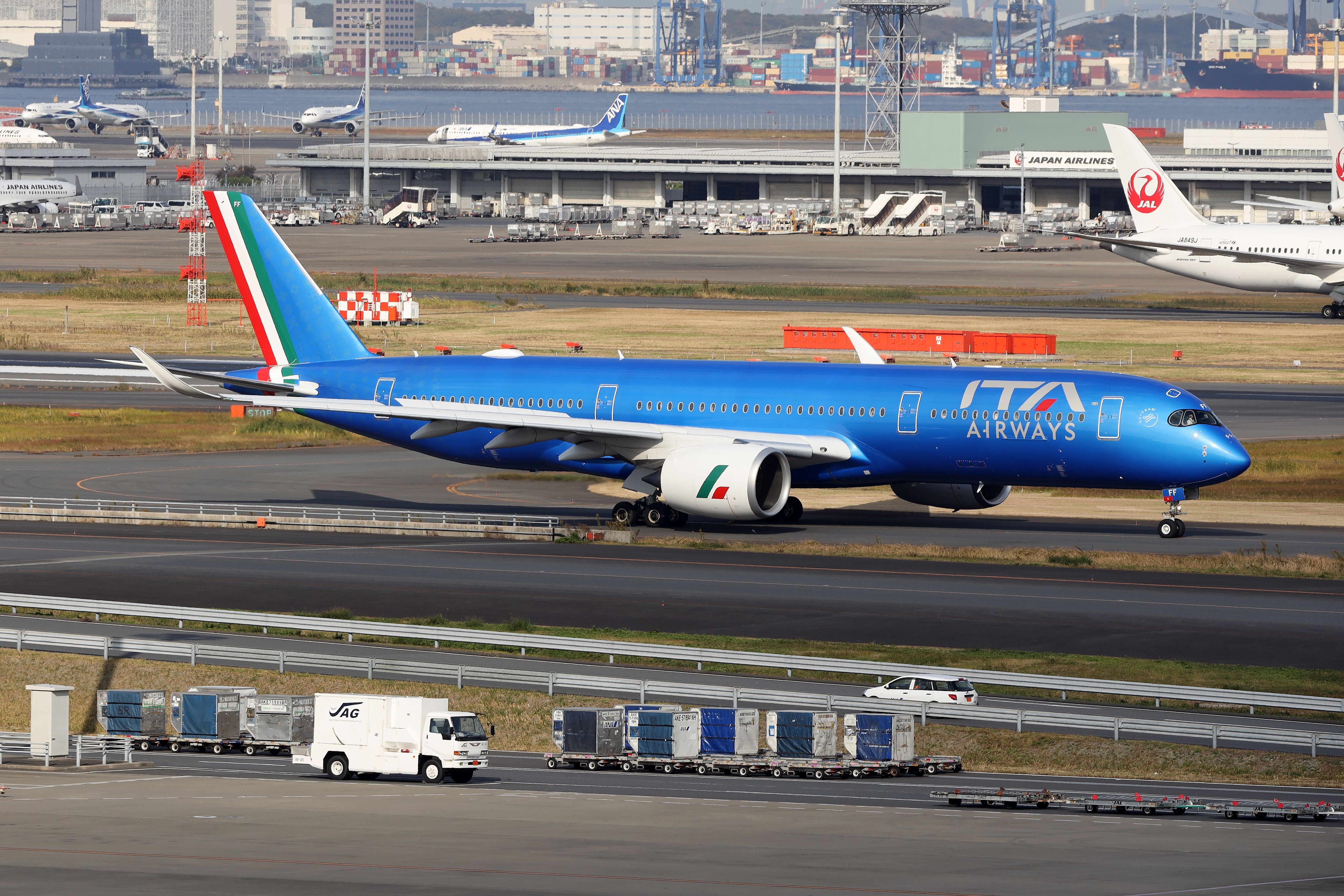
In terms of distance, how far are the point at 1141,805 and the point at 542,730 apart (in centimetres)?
1457

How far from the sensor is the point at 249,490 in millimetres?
69062

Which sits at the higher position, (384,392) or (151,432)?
(384,392)

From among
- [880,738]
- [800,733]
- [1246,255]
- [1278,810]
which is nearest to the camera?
[1278,810]

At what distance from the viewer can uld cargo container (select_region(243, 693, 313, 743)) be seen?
4056cm

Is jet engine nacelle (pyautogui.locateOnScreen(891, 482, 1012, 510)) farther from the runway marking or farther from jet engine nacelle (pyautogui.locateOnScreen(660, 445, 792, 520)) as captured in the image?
the runway marking

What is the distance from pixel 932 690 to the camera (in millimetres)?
39344

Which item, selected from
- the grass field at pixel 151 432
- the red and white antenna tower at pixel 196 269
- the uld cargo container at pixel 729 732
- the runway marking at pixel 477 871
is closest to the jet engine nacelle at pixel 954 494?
the uld cargo container at pixel 729 732

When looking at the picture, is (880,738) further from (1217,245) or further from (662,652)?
(1217,245)

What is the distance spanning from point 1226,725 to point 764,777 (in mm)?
9640

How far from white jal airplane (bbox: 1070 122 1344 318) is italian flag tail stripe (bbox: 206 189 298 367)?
65953 mm

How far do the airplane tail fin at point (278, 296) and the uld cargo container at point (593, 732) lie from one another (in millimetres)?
29434

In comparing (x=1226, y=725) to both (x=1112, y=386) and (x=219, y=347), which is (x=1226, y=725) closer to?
(x=1112, y=386)

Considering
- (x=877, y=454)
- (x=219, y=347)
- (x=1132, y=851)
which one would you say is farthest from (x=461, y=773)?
(x=219, y=347)

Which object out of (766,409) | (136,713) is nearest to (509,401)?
(766,409)
